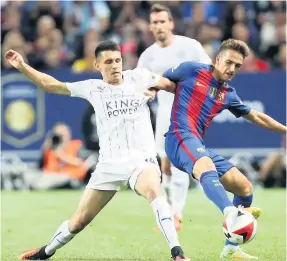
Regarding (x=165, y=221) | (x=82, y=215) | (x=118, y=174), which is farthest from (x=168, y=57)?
(x=165, y=221)

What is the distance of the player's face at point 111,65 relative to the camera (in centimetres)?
866

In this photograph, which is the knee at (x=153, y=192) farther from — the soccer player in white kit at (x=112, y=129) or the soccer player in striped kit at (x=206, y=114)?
the soccer player in striped kit at (x=206, y=114)

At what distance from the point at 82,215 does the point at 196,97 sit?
1.65 metres

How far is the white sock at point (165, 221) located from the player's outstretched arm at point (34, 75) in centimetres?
143

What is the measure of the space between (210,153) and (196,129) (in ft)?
0.99

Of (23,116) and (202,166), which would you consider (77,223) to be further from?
(23,116)

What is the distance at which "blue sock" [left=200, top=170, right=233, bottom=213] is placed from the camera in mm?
8094

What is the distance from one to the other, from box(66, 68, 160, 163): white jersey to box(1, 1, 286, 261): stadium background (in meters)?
1.90

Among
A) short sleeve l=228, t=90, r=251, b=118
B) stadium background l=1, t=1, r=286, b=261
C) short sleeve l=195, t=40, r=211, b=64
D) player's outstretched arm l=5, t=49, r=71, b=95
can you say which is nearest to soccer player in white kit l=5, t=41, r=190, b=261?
player's outstretched arm l=5, t=49, r=71, b=95

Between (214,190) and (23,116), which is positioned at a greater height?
(214,190)

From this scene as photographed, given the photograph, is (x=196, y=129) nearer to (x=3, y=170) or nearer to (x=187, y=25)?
(x=3, y=170)

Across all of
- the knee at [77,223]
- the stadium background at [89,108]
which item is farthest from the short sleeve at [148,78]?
the stadium background at [89,108]

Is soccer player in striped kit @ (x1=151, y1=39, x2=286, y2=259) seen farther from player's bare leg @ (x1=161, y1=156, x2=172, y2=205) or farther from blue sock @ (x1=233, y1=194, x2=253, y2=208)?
player's bare leg @ (x1=161, y1=156, x2=172, y2=205)

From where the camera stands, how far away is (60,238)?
8734 mm
